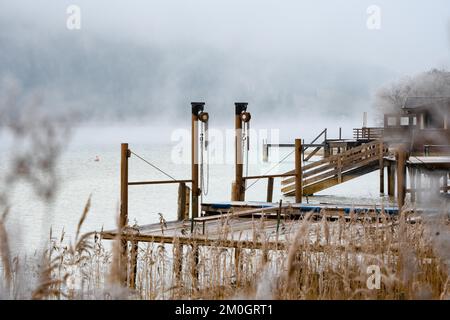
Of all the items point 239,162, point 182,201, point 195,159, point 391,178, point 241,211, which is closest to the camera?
point 241,211

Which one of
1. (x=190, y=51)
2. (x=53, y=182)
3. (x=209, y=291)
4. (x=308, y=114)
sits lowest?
(x=209, y=291)

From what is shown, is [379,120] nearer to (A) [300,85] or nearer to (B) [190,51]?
(B) [190,51]

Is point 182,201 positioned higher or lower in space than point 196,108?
lower

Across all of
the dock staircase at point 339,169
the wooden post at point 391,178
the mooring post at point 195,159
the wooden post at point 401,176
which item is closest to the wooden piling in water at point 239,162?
the mooring post at point 195,159

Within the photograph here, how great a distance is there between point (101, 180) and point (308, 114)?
12686 centimetres

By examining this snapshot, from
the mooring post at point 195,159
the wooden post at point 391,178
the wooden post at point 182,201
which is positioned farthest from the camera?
the wooden post at point 391,178

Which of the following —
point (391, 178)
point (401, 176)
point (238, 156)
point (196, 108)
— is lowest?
point (401, 176)

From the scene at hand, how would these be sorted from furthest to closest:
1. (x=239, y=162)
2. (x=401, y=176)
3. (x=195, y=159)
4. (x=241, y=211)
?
(x=239, y=162), (x=195, y=159), (x=401, y=176), (x=241, y=211)

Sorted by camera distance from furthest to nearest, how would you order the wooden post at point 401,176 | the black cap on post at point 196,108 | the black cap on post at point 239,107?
the black cap on post at point 239,107 < the black cap on post at point 196,108 < the wooden post at point 401,176

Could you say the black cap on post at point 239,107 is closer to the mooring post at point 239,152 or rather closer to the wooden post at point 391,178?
the mooring post at point 239,152

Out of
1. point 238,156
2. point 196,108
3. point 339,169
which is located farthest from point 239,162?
point 339,169

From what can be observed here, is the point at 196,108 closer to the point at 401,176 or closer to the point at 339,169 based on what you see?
the point at 401,176
